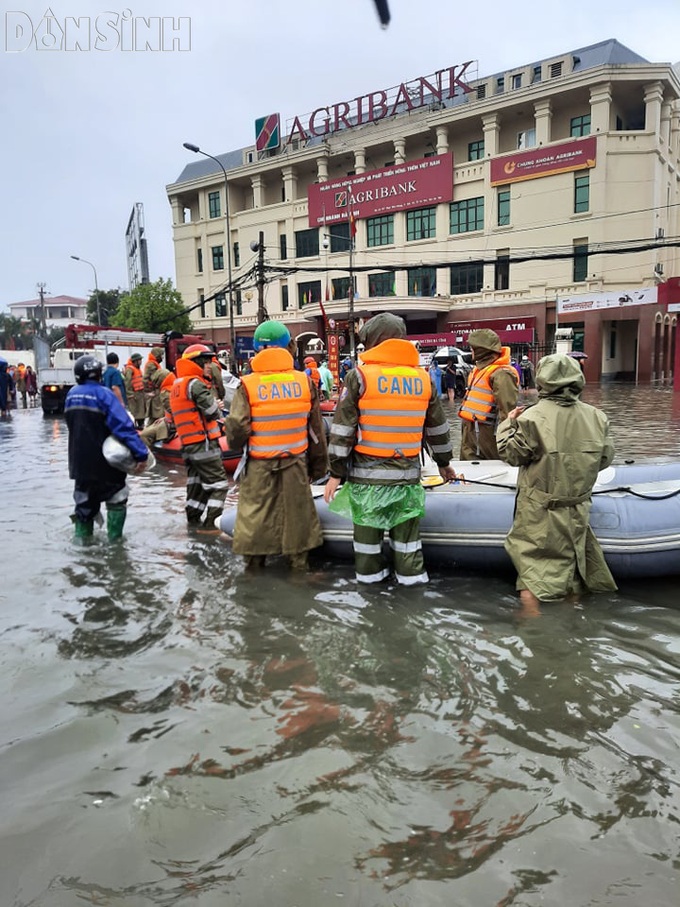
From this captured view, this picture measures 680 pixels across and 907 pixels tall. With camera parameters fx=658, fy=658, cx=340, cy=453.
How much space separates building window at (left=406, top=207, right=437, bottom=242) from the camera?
3847 cm

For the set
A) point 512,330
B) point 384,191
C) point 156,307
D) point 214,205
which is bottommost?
point 512,330

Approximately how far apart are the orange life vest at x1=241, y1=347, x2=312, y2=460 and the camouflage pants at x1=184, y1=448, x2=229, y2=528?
1619mm

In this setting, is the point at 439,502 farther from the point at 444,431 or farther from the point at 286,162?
the point at 286,162

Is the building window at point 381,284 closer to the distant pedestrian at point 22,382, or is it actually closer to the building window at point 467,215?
the building window at point 467,215

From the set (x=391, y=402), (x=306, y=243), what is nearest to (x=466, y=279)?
(x=306, y=243)

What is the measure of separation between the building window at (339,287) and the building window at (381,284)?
1722mm

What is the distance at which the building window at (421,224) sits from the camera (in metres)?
38.5

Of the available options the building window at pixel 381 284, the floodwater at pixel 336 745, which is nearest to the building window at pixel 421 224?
the building window at pixel 381 284

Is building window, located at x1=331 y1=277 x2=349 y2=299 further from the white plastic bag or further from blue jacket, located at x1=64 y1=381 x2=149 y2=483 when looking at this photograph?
the white plastic bag

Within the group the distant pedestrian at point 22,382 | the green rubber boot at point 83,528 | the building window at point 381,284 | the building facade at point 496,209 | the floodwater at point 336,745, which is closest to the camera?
the floodwater at point 336,745

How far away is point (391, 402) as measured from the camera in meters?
4.08

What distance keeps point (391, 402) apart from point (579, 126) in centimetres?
3627

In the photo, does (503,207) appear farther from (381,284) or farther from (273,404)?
(273,404)

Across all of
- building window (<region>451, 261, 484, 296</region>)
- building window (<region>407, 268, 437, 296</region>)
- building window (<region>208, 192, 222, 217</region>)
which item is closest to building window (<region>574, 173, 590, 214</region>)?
building window (<region>451, 261, 484, 296</region>)
